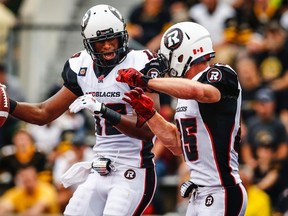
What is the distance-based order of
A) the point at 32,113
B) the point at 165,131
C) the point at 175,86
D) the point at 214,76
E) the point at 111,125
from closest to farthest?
the point at 175,86 → the point at 214,76 → the point at 165,131 → the point at 111,125 → the point at 32,113

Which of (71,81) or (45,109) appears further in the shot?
(45,109)

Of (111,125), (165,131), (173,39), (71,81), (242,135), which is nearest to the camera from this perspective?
(173,39)

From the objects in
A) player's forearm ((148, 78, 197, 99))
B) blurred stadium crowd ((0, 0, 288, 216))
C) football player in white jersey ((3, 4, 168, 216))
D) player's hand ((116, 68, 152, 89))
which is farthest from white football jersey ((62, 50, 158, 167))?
blurred stadium crowd ((0, 0, 288, 216))

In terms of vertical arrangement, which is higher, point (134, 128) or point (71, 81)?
point (71, 81)

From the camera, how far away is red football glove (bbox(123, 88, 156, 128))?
9141mm

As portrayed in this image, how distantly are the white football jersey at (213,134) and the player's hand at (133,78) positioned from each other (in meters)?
0.43

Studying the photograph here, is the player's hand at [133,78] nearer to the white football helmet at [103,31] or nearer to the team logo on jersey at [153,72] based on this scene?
the team logo on jersey at [153,72]

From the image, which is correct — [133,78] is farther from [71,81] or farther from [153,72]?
[71,81]

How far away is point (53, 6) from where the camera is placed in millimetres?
19484

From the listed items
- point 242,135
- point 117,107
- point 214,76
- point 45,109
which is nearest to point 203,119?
point 214,76

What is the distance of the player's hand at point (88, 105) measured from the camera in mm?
9281

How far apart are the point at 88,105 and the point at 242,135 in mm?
6252

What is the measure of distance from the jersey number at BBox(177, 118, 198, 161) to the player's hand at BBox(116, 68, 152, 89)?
47 cm

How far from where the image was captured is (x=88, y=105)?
9289mm
